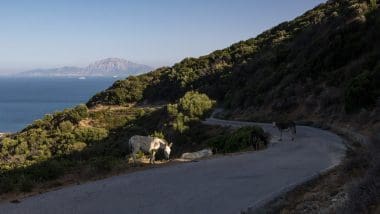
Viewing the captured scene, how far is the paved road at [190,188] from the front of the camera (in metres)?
9.85

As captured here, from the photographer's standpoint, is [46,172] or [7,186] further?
[46,172]

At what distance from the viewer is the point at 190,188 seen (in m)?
11.5

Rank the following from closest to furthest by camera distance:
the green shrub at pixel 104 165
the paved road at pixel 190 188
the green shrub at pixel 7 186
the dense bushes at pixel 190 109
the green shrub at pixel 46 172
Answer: the paved road at pixel 190 188, the green shrub at pixel 7 186, the green shrub at pixel 46 172, the green shrub at pixel 104 165, the dense bushes at pixel 190 109

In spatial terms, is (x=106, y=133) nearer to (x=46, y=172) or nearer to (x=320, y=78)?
(x=320, y=78)

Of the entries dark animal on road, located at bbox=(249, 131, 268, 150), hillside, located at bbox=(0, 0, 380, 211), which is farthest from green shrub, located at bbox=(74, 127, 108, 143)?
dark animal on road, located at bbox=(249, 131, 268, 150)

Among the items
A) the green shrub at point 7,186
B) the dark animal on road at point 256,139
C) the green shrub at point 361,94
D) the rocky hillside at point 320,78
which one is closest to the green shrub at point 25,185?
the green shrub at point 7,186

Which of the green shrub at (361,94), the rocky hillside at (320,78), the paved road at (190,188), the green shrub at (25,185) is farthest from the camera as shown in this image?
the rocky hillside at (320,78)

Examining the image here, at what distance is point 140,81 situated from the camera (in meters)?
102

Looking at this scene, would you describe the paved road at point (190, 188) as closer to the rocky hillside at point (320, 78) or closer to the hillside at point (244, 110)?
the hillside at point (244, 110)

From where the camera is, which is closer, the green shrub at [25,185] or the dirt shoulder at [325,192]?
the dirt shoulder at [325,192]

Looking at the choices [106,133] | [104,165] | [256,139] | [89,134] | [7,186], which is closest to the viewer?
[7,186]

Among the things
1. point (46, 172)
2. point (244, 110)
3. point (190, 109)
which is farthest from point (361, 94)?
point (244, 110)

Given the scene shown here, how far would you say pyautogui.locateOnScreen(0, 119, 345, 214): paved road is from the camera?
985cm

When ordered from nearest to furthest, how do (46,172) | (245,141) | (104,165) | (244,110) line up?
(46,172) < (104,165) < (245,141) < (244,110)
